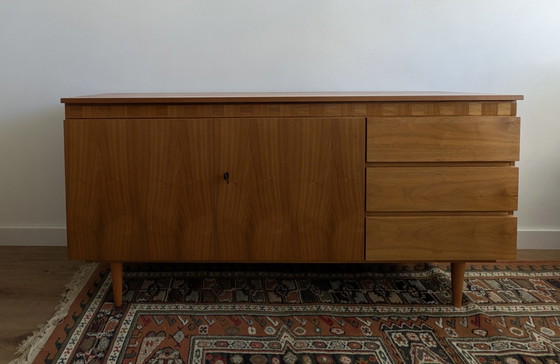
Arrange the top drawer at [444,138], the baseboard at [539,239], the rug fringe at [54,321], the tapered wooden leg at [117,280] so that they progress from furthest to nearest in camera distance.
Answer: the baseboard at [539,239], the tapered wooden leg at [117,280], the top drawer at [444,138], the rug fringe at [54,321]

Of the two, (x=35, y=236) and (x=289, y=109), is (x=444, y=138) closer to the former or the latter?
(x=289, y=109)

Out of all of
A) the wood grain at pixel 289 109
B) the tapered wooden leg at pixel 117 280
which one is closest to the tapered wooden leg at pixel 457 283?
the wood grain at pixel 289 109

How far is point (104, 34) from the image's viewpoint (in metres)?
1.84

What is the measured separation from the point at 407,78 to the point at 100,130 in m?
1.13

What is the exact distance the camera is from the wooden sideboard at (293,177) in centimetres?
132

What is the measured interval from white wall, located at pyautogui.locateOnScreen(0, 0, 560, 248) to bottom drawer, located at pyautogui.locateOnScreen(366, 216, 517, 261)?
689 mm

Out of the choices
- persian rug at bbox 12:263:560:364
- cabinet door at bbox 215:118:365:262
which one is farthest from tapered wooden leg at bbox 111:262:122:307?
cabinet door at bbox 215:118:365:262

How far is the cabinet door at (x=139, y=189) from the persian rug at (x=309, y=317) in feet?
0.62

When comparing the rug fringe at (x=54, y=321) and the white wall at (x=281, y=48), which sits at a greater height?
the white wall at (x=281, y=48)

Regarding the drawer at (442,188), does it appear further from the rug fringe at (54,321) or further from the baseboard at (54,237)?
the rug fringe at (54,321)

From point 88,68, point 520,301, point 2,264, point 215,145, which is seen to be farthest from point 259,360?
point 88,68

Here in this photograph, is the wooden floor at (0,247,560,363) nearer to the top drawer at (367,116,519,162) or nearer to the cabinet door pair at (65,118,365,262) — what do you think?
the cabinet door pair at (65,118,365,262)

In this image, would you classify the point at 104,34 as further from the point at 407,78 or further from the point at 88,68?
the point at 407,78

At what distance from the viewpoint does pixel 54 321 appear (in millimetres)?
1363
